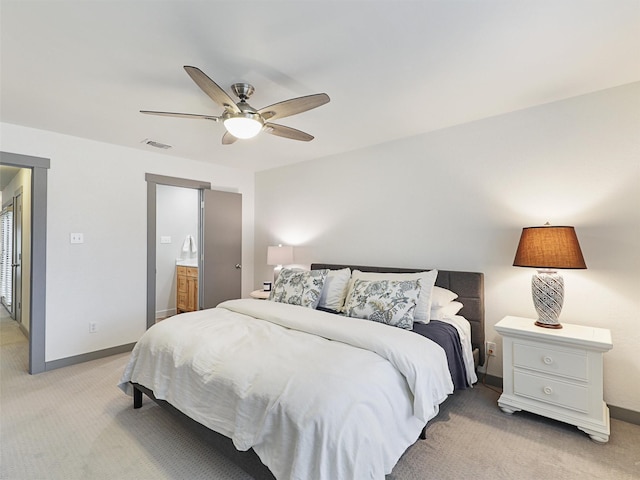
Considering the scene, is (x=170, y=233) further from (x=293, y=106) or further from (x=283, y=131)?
(x=293, y=106)

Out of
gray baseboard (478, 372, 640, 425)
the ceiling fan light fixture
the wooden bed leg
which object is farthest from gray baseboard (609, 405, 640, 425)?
the wooden bed leg

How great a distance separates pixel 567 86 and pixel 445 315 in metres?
→ 1.95

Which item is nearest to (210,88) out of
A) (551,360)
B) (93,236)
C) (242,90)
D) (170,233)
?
(242,90)

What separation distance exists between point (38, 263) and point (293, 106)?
3.03 m

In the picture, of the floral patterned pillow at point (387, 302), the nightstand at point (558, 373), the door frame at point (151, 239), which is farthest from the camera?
the door frame at point (151, 239)

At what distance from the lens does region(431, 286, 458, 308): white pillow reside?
2.71 m

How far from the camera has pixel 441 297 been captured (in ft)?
9.00

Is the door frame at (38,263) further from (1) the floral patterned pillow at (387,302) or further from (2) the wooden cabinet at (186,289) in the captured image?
(1) the floral patterned pillow at (387,302)

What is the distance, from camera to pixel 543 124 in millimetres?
2592

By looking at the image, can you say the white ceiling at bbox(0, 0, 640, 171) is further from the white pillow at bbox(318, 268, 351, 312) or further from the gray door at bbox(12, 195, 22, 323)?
the gray door at bbox(12, 195, 22, 323)

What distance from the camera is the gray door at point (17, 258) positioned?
15.0 ft

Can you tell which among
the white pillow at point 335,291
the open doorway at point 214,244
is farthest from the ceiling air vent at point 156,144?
the white pillow at point 335,291

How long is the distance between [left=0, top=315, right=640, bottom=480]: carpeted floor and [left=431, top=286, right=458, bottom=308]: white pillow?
30.6 inches

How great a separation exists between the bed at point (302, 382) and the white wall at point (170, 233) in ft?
10.6
